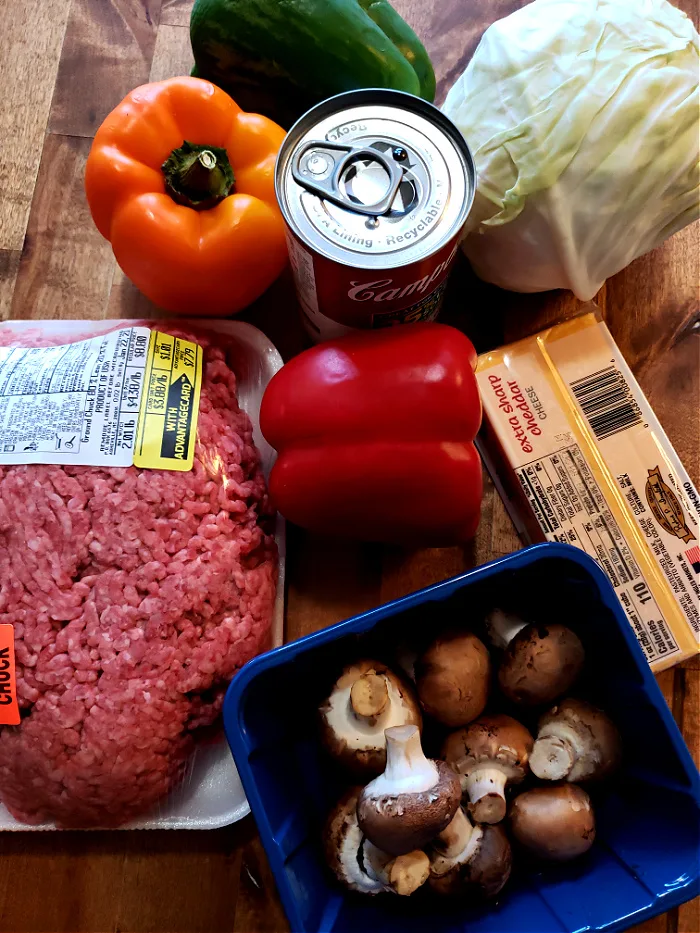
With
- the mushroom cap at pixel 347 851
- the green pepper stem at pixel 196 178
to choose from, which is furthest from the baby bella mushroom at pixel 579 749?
the green pepper stem at pixel 196 178

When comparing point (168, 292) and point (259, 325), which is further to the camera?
point (259, 325)

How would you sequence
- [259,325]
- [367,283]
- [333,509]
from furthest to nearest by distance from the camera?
[259,325], [333,509], [367,283]

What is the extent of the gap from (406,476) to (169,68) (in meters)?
0.74

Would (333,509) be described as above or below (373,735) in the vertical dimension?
above

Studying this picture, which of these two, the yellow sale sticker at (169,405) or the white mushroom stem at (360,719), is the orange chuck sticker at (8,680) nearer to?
the yellow sale sticker at (169,405)

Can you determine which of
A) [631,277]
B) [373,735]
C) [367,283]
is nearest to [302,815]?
[373,735]

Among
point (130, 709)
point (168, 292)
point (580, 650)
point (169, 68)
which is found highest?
point (169, 68)

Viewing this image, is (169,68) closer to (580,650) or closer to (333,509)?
(333,509)

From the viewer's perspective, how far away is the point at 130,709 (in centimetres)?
71

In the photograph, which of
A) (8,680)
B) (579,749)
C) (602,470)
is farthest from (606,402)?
(8,680)

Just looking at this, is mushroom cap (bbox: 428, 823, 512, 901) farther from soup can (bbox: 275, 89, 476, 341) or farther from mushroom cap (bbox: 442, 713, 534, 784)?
soup can (bbox: 275, 89, 476, 341)

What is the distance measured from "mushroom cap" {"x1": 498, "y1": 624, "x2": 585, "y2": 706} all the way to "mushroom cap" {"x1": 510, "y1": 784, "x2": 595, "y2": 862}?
0.10 m

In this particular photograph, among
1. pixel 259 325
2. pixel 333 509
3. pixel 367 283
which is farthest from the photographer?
pixel 259 325

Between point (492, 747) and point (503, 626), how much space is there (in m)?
0.13
